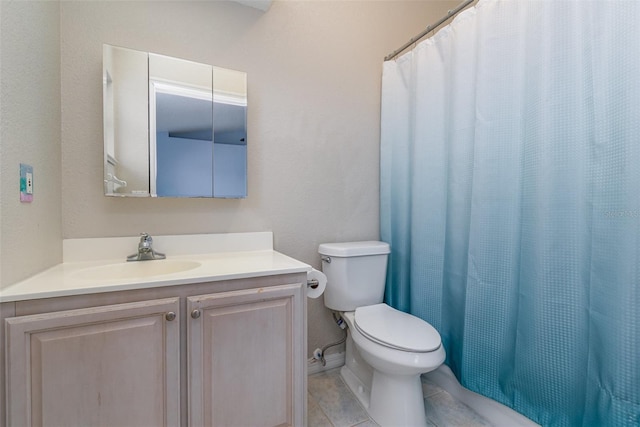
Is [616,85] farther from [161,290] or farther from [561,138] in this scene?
[161,290]

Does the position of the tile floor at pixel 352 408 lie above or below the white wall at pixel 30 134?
below

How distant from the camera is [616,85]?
0.90m

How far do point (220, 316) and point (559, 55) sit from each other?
157 centimetres

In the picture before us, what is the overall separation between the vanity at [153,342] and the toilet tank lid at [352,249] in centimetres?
42

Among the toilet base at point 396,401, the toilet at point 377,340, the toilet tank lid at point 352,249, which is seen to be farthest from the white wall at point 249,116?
the toilet base at point 396,401

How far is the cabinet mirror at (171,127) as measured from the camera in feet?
4.10

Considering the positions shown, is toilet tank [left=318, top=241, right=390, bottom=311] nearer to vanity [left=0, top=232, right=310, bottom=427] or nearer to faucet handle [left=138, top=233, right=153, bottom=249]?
vanity [left=0, top=232, right=310, bottom=427]

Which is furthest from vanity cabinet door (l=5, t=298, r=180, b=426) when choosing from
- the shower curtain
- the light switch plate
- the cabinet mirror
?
the shower curtain

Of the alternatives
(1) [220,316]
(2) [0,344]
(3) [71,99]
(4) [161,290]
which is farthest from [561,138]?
(3) [71,99]

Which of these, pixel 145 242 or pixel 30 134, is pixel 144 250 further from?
pixel 30 134

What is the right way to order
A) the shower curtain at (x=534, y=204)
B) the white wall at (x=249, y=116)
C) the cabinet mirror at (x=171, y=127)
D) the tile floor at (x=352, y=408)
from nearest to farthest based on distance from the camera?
1. the shower curtain at (x=534, y=204)
2. the white wall at (x=249, y=116)
3. the cabinet mirror at (x=171, y=127)
4. the tile floor at (x=352, y=408)

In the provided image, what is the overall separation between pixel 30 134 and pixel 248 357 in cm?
110

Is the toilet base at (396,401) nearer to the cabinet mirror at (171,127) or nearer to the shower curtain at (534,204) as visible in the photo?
the shower curtain at (534,204)

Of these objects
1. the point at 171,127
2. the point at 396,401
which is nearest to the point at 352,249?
the point at 396,401
